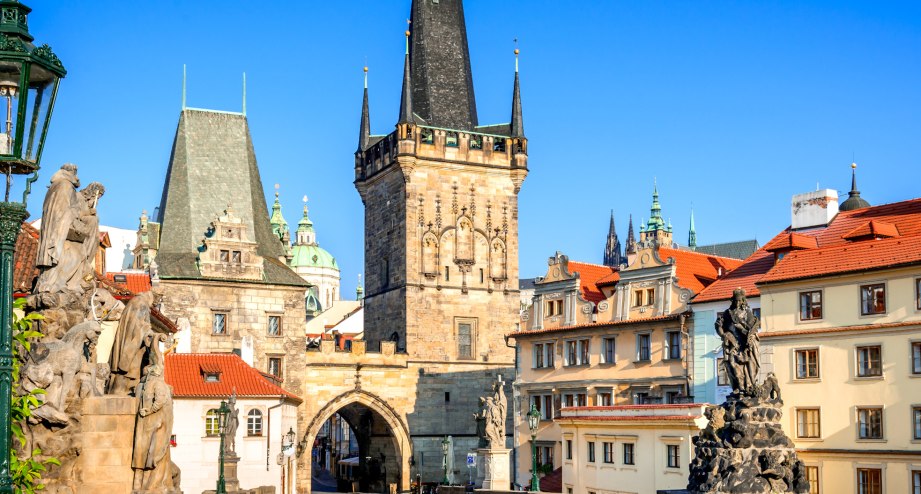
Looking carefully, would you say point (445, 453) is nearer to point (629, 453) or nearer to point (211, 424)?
point (211, 424)

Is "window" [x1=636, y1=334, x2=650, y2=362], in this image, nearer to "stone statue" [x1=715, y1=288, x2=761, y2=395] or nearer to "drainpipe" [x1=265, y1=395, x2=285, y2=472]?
"drainpipe" [x1=265, y1=395, x2=285, y2=472]

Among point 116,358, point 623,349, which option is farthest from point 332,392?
point 116,358

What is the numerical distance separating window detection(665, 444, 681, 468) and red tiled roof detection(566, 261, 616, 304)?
15.3m

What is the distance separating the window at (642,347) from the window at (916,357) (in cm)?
1563

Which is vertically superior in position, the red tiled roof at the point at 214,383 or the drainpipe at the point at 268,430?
the red tiled roof at the point at 214,383

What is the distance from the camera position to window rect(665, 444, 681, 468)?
124 feet

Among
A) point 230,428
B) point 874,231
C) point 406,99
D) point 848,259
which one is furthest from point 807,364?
point 406,99

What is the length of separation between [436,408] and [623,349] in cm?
1955

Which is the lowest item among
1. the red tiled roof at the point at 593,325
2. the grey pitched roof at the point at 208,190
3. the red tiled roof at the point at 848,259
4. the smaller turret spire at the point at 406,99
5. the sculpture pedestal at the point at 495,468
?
the sculpture pedestal at the point at 495,468

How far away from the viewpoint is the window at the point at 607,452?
41281mm

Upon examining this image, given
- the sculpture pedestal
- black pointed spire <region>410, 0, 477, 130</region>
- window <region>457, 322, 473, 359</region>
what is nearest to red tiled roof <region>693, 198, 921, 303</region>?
the sculpture pedestal

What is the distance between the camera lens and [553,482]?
47.8 meters

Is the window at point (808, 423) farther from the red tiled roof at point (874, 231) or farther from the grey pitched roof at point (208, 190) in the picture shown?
the grey pitched roof at point (208, 190)

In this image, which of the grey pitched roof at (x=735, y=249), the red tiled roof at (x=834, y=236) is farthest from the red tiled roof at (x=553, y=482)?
the grey pitched roof at (x=735, y=249)
